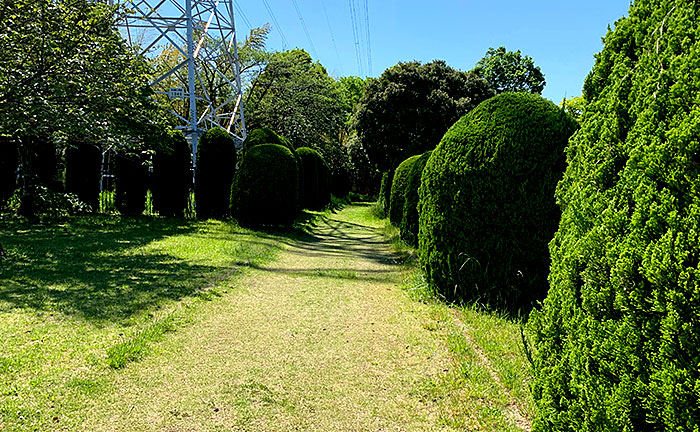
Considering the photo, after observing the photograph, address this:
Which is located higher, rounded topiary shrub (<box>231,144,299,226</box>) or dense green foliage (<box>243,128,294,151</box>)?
dense green foliage (<box>243,128,294,151</box>)

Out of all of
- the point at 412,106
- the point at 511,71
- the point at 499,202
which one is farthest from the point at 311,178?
the point at 511,71

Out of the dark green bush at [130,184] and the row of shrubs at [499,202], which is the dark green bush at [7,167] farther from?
the row of shrubs at [499,202]

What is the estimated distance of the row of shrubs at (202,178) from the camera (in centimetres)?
1249

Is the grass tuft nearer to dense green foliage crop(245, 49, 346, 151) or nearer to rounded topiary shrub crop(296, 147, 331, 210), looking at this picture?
rounded topiary shrub crop(296, 147, 331, 210)

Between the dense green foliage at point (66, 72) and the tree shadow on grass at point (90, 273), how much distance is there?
6.69 ft

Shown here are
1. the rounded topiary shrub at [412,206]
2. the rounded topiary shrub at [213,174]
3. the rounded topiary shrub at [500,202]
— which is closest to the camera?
the rounded topiary shrub at [500,202]

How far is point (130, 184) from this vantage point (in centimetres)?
1360

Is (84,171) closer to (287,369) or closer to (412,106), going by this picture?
(287,369)

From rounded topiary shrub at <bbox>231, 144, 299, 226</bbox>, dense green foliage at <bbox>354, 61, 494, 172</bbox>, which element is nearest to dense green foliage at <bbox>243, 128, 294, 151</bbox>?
rounded topiary shrub at <bbox>231, 144, 299, 226</bbox>

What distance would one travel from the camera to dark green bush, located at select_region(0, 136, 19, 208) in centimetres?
1170

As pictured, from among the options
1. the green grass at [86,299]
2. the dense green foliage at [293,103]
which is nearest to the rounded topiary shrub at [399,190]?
the green grass at [86,299]

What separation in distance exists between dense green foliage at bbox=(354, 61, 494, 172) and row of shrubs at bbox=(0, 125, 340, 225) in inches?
490

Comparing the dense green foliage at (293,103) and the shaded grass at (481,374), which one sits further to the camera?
the dense green foliage at (293,103)

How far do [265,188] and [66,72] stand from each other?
601 centimetres
